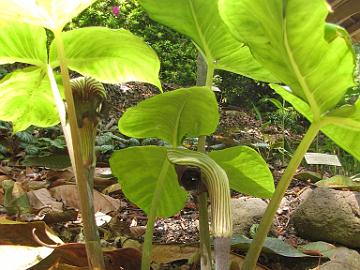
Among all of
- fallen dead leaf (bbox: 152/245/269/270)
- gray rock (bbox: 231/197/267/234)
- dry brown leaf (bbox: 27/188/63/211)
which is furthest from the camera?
gray rock (bbox: 231/197/267/234)

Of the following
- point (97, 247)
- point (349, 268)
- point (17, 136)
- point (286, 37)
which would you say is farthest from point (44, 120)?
point (17, 136)

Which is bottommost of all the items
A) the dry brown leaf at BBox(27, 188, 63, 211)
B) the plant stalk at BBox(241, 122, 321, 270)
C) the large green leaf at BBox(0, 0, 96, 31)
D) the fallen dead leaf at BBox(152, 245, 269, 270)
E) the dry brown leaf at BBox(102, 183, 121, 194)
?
the fallen dead leaf at BBox(152, 245, 269, 270)

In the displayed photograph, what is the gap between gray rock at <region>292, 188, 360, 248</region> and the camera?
132 cm

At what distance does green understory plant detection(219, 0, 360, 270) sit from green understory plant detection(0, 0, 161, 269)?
6.9 inches

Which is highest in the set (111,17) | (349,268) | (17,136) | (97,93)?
(111,17)

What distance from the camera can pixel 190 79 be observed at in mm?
5117

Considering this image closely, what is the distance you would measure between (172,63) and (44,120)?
4.29m

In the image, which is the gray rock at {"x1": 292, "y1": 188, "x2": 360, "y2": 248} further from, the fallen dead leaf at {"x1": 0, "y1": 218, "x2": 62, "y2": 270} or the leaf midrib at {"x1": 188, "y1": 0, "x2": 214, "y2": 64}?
the fallen dead leaf at {"x1": 0, "y1": 218, "x2": 62, "y2": 270}

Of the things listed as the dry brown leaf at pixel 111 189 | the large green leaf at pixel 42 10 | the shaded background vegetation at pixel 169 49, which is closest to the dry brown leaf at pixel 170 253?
the large green leaf at pixel 42 10

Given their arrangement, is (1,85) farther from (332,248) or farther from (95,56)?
(332,248)

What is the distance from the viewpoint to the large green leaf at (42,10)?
1.77 feet

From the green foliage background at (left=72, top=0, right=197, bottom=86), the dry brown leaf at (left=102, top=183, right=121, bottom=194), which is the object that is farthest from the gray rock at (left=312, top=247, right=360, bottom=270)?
the green foliage background at (left=72, top=0, right=197, bottom=86)

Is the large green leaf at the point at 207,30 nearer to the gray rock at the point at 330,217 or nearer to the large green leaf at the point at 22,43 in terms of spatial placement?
the large green leaf at the point at 22,43

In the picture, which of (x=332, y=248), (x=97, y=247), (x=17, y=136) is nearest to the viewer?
(x=97, y=247)
